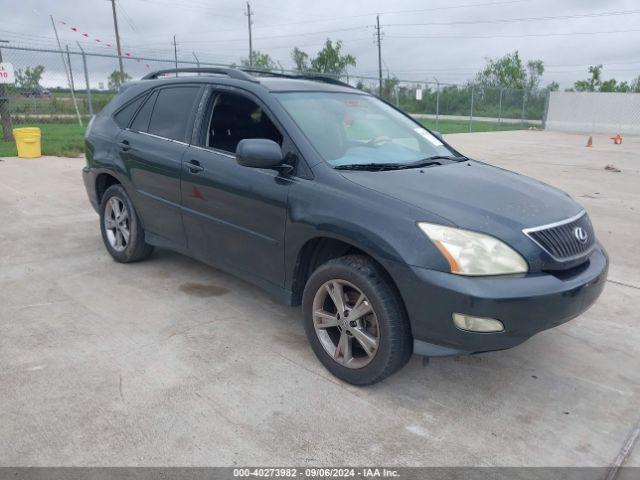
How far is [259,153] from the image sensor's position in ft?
10.3

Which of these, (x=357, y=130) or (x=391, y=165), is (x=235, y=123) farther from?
(x=391, y=165)

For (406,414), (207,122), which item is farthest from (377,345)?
(207,122)

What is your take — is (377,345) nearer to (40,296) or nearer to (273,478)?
(273,478)

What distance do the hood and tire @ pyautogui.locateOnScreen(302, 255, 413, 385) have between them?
1.45ft

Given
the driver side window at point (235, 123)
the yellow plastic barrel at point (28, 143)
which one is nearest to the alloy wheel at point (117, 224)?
the driver side window at point (235, 123)

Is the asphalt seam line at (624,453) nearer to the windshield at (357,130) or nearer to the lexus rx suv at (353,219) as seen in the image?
the lexus rx suv at (353,219)

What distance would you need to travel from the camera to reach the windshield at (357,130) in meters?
3.44

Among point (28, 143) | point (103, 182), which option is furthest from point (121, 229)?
point (28, 143)

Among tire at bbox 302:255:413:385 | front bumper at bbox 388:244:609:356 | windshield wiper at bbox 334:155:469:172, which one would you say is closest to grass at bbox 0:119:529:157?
windshield wiper at bbox 334:155:469:172

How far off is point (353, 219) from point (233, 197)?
3.40 ft

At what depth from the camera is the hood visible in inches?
109

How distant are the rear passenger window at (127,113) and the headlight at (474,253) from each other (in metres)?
3.17

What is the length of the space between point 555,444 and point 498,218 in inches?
45.3

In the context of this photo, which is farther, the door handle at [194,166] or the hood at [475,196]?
the door handle at [194,166]
